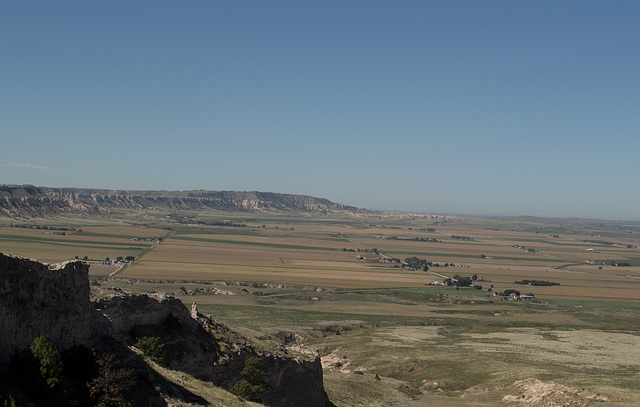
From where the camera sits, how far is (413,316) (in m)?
103

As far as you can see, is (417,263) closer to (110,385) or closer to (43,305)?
(110,385)

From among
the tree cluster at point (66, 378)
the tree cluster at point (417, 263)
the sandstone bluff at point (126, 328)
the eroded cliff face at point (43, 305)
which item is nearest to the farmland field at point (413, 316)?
the tree cluster at point (417, 263)

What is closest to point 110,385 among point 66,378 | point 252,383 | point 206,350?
point 66,378

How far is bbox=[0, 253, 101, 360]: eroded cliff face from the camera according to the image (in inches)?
754

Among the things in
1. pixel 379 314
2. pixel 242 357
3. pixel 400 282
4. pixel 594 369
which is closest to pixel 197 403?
pixel 242 357

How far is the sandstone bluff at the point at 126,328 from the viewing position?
19.6 metres

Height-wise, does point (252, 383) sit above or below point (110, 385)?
below

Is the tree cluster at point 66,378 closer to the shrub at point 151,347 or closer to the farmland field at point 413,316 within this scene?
the shrub at point 151,347

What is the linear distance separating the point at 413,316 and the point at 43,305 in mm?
89102

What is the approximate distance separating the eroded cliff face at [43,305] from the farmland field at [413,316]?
2347cm

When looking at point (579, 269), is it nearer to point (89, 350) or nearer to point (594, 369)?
point (594, 369)

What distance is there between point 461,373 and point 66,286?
4737 centimetres

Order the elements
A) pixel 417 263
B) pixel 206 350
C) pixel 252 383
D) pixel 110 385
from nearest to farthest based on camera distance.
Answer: pixel 110 385
pixel 206 350
pixel 252 383
pixel 417 263

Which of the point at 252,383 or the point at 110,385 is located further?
the point at 252,383
